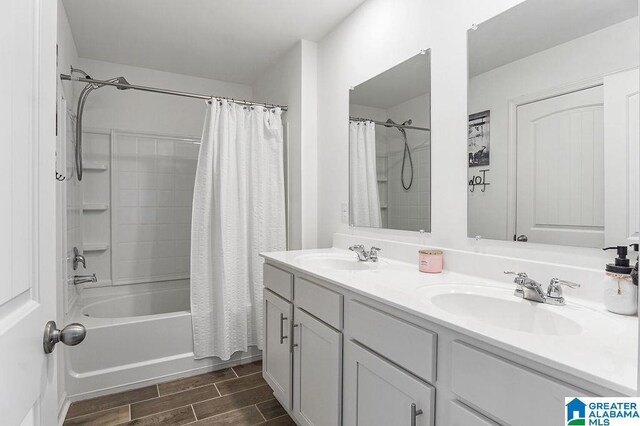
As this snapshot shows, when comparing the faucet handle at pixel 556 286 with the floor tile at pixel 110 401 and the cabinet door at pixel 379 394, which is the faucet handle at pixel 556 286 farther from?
the floor tile at pixel 110 401

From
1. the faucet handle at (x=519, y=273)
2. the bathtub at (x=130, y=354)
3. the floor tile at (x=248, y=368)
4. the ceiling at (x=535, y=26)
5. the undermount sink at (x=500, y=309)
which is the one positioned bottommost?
the floor tile at (x=248, y=368)

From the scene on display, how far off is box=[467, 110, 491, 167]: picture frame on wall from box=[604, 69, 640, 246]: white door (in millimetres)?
400

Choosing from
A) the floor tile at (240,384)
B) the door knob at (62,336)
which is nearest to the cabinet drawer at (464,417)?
the door knob at (62,336)

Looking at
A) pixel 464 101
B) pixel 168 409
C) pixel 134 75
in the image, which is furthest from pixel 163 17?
pixel 168 409

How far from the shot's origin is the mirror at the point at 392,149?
5.73ft

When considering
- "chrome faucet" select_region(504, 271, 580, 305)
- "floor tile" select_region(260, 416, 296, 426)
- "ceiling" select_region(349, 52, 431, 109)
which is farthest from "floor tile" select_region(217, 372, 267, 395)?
"ceiling" select_region(349, 52, 431, 109)

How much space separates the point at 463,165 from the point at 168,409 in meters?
2.14

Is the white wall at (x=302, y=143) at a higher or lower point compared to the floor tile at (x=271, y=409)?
higher

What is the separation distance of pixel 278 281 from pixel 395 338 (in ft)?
3.10

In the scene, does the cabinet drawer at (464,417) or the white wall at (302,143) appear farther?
the white wall at (302,143)

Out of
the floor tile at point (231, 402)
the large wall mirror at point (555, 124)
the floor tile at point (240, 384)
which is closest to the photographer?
the large wall mirror at point (555, 124)

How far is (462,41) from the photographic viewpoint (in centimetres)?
152

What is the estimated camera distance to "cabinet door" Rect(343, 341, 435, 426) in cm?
99

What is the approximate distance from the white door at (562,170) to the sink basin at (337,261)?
816 mm
